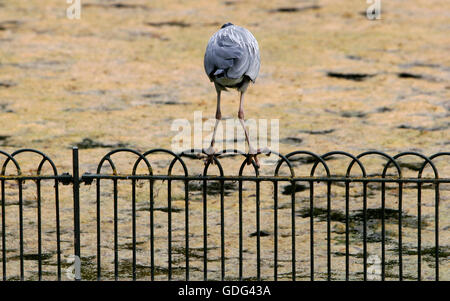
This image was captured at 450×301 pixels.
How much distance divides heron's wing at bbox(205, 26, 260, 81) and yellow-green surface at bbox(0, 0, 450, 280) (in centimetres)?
195

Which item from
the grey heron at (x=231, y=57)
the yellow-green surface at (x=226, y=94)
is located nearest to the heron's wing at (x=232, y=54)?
the grey heron at (x=231, y=57)

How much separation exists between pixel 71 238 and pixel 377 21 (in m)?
11.9

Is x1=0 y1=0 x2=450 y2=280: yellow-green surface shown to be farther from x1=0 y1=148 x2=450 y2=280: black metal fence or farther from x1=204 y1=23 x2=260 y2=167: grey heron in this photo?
x1=204 y1=23 x2=260 y2=167: grey heron

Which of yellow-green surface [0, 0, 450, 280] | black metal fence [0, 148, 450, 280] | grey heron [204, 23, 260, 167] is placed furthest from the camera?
yellow-green surface [0, 0, 450, 280]

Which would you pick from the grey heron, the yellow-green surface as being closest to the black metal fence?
the yellow-green surface

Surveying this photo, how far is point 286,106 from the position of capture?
49.9 ft

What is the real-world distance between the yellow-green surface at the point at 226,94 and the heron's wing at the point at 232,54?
1.95 m

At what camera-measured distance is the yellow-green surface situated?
10633 mm

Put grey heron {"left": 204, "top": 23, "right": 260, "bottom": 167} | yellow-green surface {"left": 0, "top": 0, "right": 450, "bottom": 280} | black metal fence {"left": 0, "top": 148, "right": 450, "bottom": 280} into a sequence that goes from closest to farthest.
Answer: grey heron {"left": 204, "top": 23, "right": 260, "bottom": 167} < black metal fence {"left": 0, "top": 148, "right": 450, "bottom": 280} < yellow-green surface {"left": 0, "top": 0, "right": 450, "bottom": 280}

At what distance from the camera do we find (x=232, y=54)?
309 inches

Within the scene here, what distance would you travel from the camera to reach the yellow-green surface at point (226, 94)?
34.9 feet
